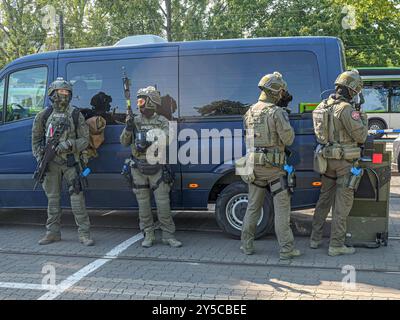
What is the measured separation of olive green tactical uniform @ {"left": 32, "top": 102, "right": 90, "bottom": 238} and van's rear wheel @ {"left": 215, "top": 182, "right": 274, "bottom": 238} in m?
1.69

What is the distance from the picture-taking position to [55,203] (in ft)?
19.1

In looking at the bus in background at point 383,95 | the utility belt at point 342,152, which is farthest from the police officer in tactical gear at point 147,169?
the bus in background at point 383,95

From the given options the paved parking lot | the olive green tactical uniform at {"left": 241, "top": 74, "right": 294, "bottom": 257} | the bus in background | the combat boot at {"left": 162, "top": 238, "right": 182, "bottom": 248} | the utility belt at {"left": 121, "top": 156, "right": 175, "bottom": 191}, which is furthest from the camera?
the bus in background

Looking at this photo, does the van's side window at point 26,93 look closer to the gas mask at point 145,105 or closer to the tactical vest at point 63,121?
the tactical vest at point 63,121

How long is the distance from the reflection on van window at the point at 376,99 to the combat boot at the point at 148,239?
699 inches

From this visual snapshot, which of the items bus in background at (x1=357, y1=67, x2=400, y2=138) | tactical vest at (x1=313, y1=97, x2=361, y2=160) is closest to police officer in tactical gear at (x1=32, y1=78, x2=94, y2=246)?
tactical vest at (x1=313, y1=97, x2=361, y2=160)

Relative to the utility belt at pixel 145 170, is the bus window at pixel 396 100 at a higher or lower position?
higher

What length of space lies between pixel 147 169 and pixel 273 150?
1.50 m

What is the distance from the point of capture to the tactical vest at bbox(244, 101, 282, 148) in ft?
16.1

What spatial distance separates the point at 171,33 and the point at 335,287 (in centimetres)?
2594

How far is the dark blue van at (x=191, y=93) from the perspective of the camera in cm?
550

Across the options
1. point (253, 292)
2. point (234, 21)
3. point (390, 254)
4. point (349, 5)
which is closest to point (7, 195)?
point (253, 292)

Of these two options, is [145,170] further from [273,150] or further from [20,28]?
[20,28]

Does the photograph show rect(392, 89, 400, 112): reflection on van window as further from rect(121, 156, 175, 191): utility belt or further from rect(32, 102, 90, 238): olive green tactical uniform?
rect(32, 102, 90, 238): olive green tactical uniform
